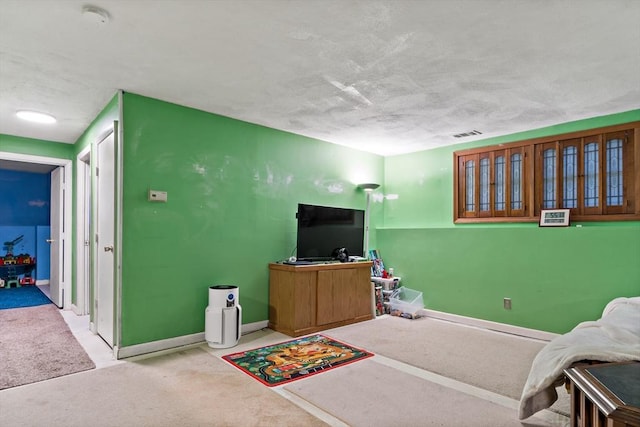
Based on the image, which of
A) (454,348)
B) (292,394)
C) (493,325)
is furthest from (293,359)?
(493,325)

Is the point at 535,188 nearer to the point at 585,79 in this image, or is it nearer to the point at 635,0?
the point at 585,79

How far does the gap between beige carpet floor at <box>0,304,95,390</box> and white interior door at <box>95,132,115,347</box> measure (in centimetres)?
32

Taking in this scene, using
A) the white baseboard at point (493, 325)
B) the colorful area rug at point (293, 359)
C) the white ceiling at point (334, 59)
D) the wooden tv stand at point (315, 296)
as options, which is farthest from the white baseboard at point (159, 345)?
the white baseboard at point (493, 325)

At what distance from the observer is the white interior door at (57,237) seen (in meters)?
5.14

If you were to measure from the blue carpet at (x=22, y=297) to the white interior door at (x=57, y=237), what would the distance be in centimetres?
30

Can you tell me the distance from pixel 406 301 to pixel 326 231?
1.59m

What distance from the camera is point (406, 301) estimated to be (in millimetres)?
5133

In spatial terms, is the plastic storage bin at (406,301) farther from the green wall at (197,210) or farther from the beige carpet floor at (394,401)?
the beige carpet floor at (394,401)

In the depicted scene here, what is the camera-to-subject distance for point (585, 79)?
2924 millimetres

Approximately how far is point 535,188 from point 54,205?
6582mm

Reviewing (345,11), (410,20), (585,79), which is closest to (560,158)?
Answer: (585,79)

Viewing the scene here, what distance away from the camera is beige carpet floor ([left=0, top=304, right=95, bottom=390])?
2.88 meters

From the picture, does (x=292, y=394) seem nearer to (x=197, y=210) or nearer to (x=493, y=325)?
(x=197, y=210)

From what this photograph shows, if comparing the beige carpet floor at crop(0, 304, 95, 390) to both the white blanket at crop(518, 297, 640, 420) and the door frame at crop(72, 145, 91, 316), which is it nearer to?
the door frame at crop(72, 145, 91, 316)
